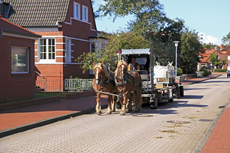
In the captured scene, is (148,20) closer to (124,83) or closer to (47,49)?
(47,49)

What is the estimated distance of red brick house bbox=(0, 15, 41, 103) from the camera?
1648cm

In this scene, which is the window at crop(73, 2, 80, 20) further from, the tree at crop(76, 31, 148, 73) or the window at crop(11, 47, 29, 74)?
the window at crop(11, 47, 29, 74)

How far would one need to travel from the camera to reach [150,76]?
53.0 feet

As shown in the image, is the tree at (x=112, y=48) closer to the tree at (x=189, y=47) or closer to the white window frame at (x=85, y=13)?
the white window frame at (x=85, y=13)

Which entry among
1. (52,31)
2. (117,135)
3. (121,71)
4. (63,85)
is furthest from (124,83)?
(52,31)

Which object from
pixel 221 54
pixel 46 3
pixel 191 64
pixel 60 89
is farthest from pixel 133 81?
pixel 221 54

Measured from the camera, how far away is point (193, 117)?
43.2 feet

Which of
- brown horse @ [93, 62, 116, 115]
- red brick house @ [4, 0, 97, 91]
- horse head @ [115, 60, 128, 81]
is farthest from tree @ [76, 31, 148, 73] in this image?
horse head @ [115, 60, 128, 81]

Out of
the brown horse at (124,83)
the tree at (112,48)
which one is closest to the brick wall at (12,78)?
the brown horse at (124,83)

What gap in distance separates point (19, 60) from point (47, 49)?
906cm

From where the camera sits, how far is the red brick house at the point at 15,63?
16.5 metres

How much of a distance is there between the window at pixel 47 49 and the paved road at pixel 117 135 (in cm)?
1459

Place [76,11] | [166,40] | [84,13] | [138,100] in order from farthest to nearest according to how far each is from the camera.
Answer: [166,40] → [84,13] → [76,11] → [138,100]

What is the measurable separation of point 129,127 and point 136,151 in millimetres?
3180
